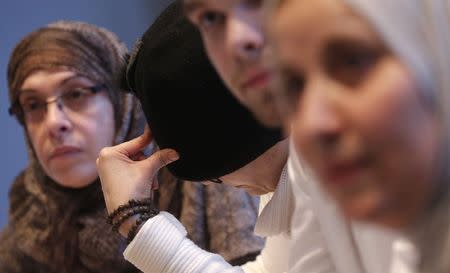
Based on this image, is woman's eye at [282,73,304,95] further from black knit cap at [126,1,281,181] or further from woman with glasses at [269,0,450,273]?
black knit cap at [126,1,281,181]

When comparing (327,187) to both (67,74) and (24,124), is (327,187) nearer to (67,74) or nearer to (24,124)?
(67,74)

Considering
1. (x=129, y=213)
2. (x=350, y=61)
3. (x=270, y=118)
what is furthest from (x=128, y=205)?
(x=350, y=61)

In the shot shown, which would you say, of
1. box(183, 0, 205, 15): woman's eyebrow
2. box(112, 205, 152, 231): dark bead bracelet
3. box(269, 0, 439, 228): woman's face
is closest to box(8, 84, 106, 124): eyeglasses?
box(112, 205, 152, 231): dark bead bracelet

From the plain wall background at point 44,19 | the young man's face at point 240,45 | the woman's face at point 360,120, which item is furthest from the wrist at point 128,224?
the plain wall background at point 44,19

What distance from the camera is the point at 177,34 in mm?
627

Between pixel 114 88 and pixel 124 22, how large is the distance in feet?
1.83

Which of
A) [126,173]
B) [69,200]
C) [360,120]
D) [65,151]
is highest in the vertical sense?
[360,120]

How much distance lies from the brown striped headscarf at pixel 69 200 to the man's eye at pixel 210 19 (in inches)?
29.4

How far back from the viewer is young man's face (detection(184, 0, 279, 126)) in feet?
1.21

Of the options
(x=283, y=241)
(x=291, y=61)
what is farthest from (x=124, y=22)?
(x=291, y=61)

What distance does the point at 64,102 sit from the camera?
3.70 ft

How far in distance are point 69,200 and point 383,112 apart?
0.98m

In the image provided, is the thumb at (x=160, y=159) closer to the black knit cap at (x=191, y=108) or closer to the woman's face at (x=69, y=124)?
the black knit cap at (x=191, y=108)

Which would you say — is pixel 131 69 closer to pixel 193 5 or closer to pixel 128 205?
pixel 128 205
